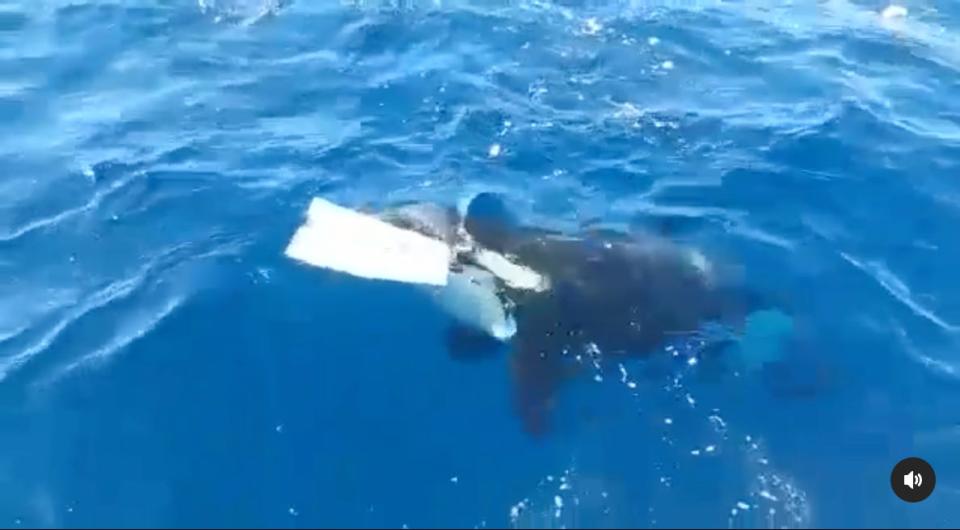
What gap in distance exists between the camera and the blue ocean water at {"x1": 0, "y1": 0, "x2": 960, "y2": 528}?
10.9m

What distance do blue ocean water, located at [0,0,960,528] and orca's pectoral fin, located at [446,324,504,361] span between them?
0.35 feet

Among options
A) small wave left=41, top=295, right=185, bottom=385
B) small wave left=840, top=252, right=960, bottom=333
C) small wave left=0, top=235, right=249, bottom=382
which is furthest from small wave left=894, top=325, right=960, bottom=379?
small wave left=41, top=295, right=185, bottom=385

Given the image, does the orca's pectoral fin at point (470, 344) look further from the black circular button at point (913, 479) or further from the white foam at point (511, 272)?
the black circular button at point (913, 479)

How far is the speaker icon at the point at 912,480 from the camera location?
1109 centimetres

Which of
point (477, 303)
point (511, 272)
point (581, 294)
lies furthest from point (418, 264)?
point (581, 294)

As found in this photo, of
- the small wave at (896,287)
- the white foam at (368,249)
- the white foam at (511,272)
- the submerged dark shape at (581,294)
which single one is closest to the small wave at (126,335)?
the white foam at (368,249)

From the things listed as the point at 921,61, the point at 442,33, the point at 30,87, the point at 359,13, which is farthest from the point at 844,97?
the point at 30,87

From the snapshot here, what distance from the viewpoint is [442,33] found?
18.4 meters

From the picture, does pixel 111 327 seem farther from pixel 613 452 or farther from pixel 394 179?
pixel 613 452

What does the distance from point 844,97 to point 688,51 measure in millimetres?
2735

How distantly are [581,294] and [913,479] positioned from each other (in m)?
4.27

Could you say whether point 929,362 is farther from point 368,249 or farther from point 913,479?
Answer: point 368,249

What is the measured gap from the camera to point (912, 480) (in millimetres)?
11164

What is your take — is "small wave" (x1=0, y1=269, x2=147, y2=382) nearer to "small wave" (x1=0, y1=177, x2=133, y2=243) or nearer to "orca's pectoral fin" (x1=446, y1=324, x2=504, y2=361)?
"small wave" (x1=0, y1=177, x2=133, y2=243)
